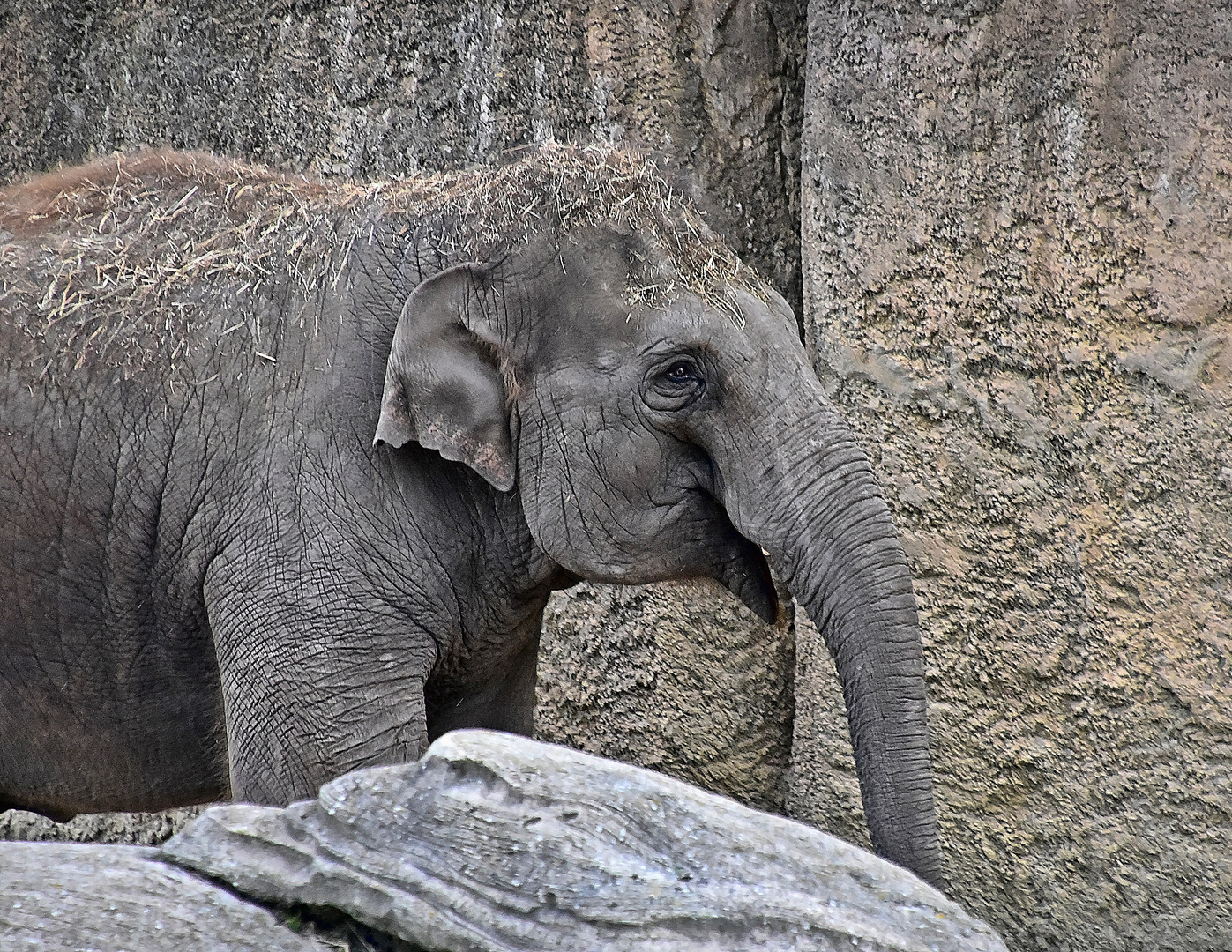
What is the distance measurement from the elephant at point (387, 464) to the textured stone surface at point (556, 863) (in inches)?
26.8

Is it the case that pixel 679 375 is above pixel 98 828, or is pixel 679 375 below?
above

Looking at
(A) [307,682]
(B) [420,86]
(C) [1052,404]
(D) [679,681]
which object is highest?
(B) [420,86]

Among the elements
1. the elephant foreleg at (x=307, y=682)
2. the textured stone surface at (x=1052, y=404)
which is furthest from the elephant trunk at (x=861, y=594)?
the textured stone surface at (x=1052, y=404)

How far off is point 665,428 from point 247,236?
1.08 meters

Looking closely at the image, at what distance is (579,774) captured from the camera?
2551 mm

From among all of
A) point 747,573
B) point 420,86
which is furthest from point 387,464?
point 420,86

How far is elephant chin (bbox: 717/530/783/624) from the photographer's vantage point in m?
3.41

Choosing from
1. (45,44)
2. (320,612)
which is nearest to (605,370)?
(320,612)

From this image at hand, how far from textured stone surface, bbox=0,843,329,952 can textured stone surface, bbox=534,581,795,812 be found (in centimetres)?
266

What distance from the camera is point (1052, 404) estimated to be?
447 cm

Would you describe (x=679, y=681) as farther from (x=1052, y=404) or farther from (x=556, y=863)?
(x=556, y=863)

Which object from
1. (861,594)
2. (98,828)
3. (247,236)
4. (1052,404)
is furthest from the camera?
(98,828)

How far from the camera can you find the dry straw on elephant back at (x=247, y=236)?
3.38 meters

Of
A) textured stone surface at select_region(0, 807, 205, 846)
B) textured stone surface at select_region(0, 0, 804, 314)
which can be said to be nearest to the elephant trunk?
textured stone surface at select_region(0, 0, 804, 314)
